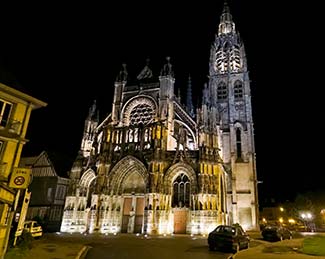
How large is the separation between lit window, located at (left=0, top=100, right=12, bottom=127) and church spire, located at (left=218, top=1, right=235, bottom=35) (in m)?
45.4

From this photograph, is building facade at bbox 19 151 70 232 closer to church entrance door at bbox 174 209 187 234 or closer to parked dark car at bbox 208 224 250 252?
church entrance door at bbox 174 209 187 234

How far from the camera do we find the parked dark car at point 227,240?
14792mm

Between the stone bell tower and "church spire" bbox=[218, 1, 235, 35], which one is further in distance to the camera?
"church spire" bbox=[218, 1, 235, 35]

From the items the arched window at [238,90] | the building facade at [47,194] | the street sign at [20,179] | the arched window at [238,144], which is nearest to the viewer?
the street sign at [20,179]

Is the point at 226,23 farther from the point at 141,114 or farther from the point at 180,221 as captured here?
the point at 180,221

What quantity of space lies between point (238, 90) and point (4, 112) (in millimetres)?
36265

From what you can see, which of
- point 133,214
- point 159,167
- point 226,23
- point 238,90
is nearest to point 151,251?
point 159,167

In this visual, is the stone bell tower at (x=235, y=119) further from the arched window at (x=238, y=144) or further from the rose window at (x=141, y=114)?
the rose window at (x=141, y=114)

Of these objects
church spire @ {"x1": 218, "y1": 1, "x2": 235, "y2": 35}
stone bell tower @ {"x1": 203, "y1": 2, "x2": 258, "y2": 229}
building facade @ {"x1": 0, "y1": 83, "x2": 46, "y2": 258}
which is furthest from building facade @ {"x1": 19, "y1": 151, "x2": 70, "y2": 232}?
church spire @ {"x1": 218, "y1": 1, "x2": 235, "y2": 35}

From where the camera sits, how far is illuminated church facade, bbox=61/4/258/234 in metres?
28.5

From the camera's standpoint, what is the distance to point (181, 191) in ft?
98.3

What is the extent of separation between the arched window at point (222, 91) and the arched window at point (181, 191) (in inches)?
762

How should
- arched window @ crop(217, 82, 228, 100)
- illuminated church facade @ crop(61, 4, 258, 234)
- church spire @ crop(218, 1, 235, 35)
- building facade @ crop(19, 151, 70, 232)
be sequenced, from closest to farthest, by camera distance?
illuminated church facade @ crop(61, 4, 258, 234) → building facade @ crop(19, 151, 70, 232) → arched window @ crop(217, 82, 228, 100) → church spire @ crop(218, 1, 235, 35)

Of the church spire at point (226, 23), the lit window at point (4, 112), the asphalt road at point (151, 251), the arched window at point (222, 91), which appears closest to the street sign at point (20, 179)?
the asphalt road at point (151, 251)
